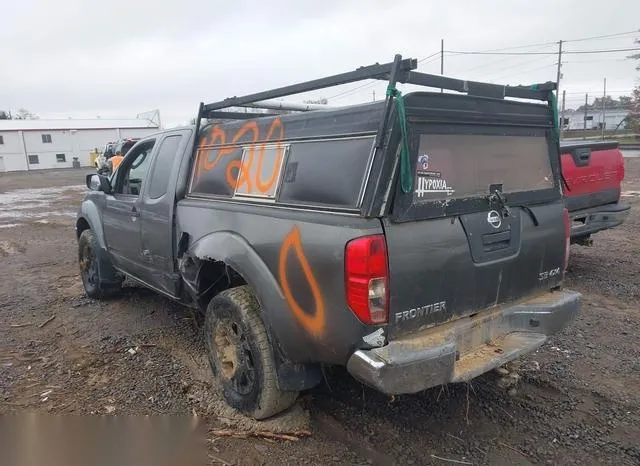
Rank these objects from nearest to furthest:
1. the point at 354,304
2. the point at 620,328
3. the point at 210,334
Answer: the point at 354,304 < the point at 210,334 < the point at 620,328

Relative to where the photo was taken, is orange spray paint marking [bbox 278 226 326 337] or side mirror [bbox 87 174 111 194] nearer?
orange spray paint marking [bbox 278 226 326 337]

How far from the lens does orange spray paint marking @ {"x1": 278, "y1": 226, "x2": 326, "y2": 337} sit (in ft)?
8.98

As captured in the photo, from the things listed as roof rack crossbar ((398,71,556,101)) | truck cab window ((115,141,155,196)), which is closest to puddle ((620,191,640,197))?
roof rack crossbar ((398,71,556,101))

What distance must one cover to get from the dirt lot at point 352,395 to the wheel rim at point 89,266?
0.28 metres

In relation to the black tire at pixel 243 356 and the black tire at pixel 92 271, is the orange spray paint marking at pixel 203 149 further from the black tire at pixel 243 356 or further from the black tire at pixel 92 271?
the black tire at pixel 92 271

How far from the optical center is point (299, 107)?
4781mm

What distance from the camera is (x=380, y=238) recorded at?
2566 millimetres

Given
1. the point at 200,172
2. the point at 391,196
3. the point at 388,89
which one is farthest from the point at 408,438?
the point at 200,172

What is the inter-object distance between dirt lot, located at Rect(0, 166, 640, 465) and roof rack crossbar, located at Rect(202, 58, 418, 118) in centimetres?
197

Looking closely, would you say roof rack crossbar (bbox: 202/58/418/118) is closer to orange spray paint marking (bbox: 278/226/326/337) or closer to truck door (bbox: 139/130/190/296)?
truck door (bbox: 139/130/190/296)

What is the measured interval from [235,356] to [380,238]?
1.48 m

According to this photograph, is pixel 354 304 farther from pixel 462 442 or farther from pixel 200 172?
pixel 200 172

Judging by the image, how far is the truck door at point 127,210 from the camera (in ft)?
15.9

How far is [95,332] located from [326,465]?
3.16 m
